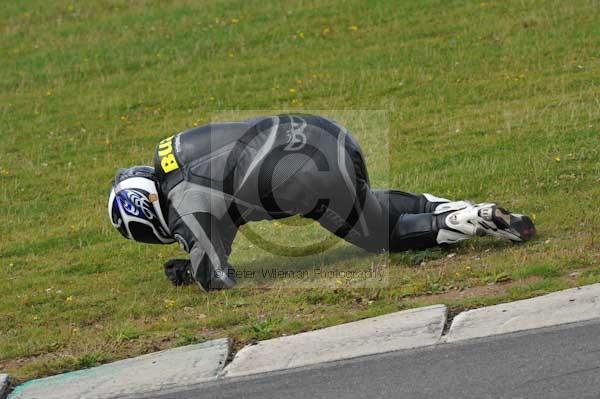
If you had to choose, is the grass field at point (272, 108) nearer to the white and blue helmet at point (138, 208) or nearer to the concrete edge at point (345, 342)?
the concrete edge at point (345, 342)

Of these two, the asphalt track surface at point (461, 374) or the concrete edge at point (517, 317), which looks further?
the concrete edge at point (517, 317)

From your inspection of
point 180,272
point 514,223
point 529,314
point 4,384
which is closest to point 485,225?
point 514,223

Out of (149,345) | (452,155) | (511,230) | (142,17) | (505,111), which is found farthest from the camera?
(142,17)

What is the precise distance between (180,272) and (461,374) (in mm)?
3493

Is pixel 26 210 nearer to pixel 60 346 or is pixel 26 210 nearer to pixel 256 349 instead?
pixel 60 346

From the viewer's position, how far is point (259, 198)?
29.3 feet

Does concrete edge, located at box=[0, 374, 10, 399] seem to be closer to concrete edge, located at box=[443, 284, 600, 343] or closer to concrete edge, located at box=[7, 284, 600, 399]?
concrete edge, located at box=[7, 284, 600, 399]

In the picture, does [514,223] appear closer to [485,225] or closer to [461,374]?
[485,225]

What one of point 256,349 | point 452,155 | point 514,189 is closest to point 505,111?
point 452,155

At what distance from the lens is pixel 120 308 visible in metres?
8.70

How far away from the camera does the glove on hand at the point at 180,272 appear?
9.19m

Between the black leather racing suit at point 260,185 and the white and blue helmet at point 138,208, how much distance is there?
0.09m

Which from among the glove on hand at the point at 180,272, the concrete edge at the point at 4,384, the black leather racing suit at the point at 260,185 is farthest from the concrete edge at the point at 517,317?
the glove on hand at the point at 180,272

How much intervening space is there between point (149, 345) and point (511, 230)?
2.88 meters
